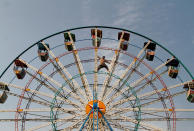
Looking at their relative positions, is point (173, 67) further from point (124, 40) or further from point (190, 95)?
point (124, 40)

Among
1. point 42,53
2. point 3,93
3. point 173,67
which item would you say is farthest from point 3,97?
point 173,67

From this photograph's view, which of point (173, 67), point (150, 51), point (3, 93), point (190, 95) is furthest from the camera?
point (150, 51)

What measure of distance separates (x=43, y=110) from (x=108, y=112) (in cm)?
419

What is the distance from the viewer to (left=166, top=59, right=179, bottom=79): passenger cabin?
15.3m

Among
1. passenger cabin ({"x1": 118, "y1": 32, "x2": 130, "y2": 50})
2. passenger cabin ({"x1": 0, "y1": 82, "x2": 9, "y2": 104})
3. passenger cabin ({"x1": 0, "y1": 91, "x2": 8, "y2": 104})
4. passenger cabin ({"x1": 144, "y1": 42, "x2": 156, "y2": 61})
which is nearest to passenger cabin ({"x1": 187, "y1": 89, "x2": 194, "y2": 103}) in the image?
passenger cabin ({"x1": 144, "y1": 42, "x2": 156, "y2": 61})

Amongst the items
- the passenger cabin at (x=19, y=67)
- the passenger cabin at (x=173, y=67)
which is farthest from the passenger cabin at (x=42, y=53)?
the passenger cabin at (x=173, y=67)

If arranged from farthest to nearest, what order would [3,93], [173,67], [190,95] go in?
[173,67]
[3,93]
[190,95]

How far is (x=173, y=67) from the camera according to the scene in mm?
15484

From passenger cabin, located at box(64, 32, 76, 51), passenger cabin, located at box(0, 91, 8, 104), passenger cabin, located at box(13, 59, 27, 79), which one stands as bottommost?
passenger cabin, located at box(0, 91, 8, 104)

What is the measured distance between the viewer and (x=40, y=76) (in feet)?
48.7

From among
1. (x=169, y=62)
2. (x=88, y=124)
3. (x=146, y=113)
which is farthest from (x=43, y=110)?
(x=169, y=62)

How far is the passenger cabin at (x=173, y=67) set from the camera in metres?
15.3

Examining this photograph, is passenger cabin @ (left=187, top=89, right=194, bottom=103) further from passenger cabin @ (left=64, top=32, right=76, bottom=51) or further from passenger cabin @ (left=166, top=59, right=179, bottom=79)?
passenger cabin @ (left=64, top=32, right=76, bottom=51)

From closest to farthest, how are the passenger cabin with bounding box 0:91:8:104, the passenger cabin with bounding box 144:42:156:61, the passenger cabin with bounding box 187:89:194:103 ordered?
the passenger cabin with bounding box 187:89:194:103, the passenger cabin with bounding box 0:91:8:104, the passenger cabin with bounding box 144:42:156:61
